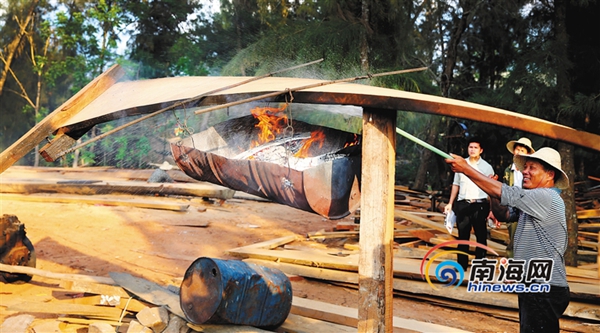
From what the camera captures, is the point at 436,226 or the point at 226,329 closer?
the point at 226,329

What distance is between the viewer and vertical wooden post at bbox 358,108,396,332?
340cm

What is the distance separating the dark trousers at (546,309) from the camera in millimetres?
3449

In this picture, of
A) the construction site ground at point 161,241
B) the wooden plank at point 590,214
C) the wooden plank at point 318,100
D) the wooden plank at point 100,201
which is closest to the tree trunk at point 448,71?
the construction site ground at point 161,241

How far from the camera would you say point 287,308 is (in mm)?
5008

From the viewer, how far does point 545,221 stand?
136 inches

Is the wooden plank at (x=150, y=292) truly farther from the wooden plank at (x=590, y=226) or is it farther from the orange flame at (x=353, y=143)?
the wooden plank at (x=590, y=226)

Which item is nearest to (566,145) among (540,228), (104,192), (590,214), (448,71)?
(590,214)

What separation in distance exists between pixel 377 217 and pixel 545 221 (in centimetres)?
124

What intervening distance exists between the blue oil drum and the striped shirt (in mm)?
2500

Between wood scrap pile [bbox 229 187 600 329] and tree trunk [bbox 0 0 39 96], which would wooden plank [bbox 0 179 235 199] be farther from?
tree trunk [bbox 0 0 39 96]

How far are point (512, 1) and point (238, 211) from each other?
8.52m

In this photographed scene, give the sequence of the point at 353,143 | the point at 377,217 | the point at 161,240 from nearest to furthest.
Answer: the point at 377,217
the point at 353,143
the point at 161,240

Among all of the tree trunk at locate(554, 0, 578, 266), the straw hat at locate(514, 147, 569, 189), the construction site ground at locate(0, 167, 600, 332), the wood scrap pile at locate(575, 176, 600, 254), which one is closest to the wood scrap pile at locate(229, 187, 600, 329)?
the construction site ground at locate(0, 167, 600, 332)

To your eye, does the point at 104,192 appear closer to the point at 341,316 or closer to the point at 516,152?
the point at 341,316
